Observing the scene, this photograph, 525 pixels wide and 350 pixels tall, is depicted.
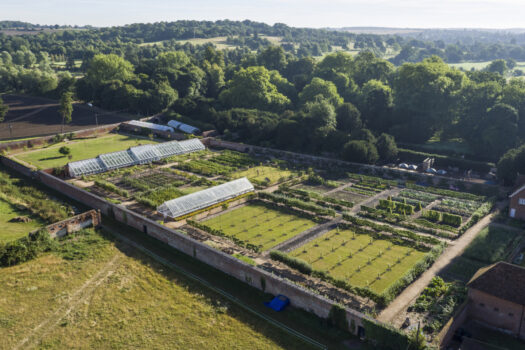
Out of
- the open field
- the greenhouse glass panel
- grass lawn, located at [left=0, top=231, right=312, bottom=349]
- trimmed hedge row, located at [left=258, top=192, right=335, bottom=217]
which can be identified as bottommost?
grass lawn, located at [left=0, top=231, right=312, bottom=349]

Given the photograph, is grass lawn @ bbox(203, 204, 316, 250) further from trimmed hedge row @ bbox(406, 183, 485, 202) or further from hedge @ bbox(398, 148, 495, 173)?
hedge @ bbox(398, 148, 495, 173)

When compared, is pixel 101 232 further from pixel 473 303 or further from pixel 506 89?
pixel 506 89

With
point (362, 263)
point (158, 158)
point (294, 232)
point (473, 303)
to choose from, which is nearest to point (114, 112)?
point (158, 158)

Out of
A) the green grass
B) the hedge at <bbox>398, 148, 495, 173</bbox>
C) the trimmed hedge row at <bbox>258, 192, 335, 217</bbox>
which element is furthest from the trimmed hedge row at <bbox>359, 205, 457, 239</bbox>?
the hedge at <bbox>398, 148, 495, 173</bbox>

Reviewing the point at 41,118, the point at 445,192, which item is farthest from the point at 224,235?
the point at 41,118

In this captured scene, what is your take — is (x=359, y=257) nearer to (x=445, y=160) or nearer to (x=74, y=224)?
(x=74, y=224)

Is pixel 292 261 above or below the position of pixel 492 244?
above
